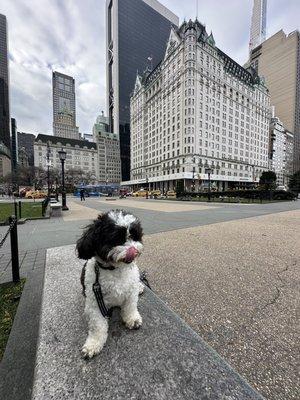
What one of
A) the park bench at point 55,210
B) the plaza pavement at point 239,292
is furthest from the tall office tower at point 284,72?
the plaza pavement at point 239,292

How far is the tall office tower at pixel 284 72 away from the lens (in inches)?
4547

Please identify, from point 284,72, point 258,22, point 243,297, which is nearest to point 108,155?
point 284,72

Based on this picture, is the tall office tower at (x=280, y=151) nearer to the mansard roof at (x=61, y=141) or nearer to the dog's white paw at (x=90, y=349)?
the mansard roof at (x=61, y=141)

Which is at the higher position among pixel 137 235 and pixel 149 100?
pixel 149 100

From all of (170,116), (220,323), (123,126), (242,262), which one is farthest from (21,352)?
(123,126)

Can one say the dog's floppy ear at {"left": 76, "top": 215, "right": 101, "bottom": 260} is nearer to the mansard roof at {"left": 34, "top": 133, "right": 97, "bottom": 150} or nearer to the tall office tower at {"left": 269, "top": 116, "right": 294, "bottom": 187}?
the tall office tower at {"left": 269, "top": 116, "right": 294, "bottom": 187}

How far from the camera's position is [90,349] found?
5.07 feet

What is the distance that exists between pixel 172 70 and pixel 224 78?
19211mm

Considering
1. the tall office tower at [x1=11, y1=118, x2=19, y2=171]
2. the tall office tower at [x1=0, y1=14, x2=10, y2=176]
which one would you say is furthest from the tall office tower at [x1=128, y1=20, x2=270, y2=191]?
the tall office tower at [x1=11, y1=118, x2=19, y2=171]

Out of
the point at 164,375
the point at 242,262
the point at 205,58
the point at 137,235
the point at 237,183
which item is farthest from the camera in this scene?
the point at 237,183

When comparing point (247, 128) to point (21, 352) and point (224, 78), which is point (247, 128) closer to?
point (224, 78)

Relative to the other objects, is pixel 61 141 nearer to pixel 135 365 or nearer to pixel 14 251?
pixel 14 251

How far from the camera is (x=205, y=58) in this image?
6681 centimetres

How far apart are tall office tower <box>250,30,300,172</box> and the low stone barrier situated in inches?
5470
